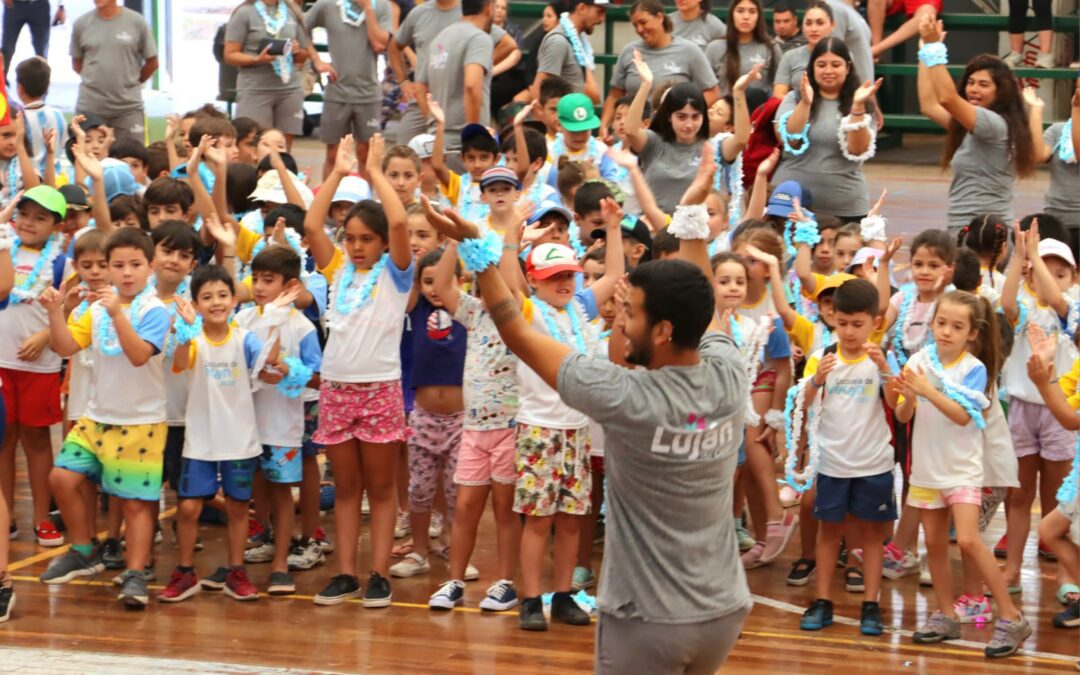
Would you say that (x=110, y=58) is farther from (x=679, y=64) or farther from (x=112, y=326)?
(x=112, y=326)

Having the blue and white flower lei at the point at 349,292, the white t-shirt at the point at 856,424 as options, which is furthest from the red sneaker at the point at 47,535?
the white t-shirt at the point at 856,424

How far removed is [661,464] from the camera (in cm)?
397

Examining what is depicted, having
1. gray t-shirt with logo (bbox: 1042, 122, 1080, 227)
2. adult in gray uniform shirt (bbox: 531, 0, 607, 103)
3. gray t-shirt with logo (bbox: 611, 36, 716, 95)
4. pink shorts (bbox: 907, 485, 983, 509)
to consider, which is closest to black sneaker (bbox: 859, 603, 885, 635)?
pink shorts (bbox: 907, 485, 983, 509)

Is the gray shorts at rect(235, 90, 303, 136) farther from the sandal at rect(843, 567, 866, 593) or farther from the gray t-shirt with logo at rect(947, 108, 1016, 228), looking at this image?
the sandal at rect(843, 567, 866, 593)

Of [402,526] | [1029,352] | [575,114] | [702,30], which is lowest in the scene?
[402,526]

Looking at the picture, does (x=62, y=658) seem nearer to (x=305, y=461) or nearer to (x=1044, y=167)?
(x=305, y=461)

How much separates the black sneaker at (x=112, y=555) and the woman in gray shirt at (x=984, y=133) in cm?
476

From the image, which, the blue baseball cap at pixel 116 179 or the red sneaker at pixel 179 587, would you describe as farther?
the blue baseball cap at pixel 116 179

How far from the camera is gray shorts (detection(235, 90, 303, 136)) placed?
12266mm

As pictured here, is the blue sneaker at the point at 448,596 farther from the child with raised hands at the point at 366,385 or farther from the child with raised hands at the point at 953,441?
the child with raised hands at the point at 953,441

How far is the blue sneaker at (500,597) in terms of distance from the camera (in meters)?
6.55

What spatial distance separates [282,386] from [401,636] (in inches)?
49.9

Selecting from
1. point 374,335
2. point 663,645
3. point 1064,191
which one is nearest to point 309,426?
point 374,335

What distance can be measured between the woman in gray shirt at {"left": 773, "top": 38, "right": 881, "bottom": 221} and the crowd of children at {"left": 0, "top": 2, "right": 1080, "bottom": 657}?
3.35 ft
